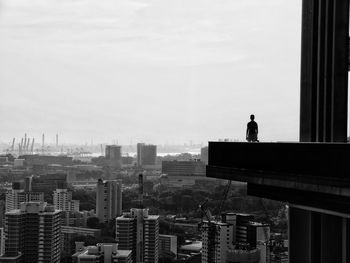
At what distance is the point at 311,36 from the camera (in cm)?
198

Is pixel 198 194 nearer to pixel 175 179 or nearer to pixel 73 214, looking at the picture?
pixel 73 214

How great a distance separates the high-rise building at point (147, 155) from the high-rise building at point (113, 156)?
1400mm

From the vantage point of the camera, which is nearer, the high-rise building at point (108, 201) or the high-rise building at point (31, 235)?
the high-rise building at point (31, 235)

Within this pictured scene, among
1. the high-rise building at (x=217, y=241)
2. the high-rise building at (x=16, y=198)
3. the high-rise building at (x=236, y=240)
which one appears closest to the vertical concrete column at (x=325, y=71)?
the high-rise building at (x=236, y=240)

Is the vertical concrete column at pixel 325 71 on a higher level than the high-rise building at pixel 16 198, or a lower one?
higher

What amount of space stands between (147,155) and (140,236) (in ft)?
82.6

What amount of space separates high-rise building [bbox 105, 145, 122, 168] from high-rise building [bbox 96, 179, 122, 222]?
19.0 metres

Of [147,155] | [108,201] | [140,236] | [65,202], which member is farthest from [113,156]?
[140,236]

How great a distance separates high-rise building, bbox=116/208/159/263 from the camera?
9.88 metres

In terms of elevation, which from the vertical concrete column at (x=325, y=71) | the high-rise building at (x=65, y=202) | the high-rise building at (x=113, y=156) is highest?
the vertical concrete column at (x=325, y=71)

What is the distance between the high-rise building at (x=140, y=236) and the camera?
32.4 ft

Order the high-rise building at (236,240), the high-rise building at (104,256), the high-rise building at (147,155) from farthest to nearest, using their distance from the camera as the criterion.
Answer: the high-rise building at (147,155)
the high-rise building at (104,256)
the high-rise building at (236,240)

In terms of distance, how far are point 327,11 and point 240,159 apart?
66 centimetres

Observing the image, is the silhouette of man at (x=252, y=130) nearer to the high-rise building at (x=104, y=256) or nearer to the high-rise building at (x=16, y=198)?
the high-rise building at (x=104, y=256)
